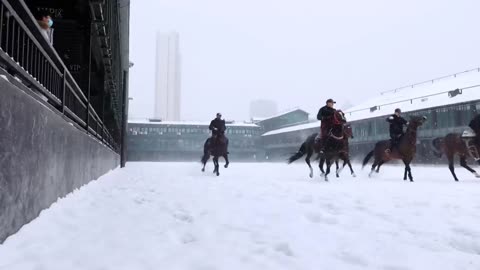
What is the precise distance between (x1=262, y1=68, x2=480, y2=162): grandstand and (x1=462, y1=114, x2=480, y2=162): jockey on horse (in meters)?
16.6

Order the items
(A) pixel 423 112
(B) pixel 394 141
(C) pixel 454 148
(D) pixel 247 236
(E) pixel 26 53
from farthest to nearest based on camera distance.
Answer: (A) pixel 423 112 < (B) pixel 394 141 < (C) pixel 454 148 < (E) pixel 26 53 < (D) pixel 247 236

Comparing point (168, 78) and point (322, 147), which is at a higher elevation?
point (168, 78)

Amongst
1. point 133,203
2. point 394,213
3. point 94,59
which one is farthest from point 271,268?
point 94,59

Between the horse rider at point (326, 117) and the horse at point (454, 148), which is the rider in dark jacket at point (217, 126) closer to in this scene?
the horse rider at point (326, 117)

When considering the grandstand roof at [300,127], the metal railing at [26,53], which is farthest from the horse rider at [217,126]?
the grandstand roof at [300,127]

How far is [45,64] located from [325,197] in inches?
165

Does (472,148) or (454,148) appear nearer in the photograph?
(472,148)

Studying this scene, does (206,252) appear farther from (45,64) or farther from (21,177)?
(45,64)

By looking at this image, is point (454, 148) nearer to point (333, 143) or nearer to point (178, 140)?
point (333, 143)

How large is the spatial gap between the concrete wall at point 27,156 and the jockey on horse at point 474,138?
942 centimetres

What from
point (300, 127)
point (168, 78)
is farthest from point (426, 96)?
point (168, 78)

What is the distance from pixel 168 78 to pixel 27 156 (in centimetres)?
15789

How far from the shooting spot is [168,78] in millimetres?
157250

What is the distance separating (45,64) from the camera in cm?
488
